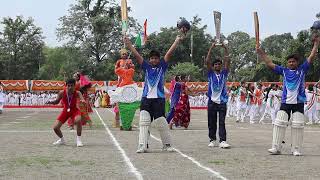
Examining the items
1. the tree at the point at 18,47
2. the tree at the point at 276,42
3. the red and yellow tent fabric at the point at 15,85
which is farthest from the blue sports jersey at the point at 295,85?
the tree at the point at 276,42

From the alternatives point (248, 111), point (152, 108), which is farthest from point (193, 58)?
point (152, 108)

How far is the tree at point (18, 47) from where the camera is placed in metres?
82.7

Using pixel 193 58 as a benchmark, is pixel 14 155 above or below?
below

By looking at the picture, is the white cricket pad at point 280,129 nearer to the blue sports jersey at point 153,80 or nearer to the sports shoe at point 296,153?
the sports shoe at point 296,153

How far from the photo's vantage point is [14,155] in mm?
11055

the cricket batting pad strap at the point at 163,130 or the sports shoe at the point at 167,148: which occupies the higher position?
the cricket batting pad strap at the point at 163,130

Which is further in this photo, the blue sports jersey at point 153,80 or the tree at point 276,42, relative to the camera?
the tree at point 276,42

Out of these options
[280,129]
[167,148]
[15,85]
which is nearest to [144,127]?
[167,148]

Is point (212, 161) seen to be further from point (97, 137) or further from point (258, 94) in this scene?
point (258, 94)

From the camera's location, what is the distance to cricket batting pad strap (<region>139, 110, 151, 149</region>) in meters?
11.7

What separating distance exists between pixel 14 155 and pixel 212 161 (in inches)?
152

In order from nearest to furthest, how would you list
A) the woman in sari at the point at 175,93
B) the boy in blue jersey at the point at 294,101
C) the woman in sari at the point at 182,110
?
1. the boy in blue jersey at the point at 294,101
2. the woman in sari at the point at 175,93
3. the woman in sari at the point at 182,110

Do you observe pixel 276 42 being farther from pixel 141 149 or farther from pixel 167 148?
pixel 141 149

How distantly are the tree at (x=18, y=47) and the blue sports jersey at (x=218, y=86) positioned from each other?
72556 millimetres
